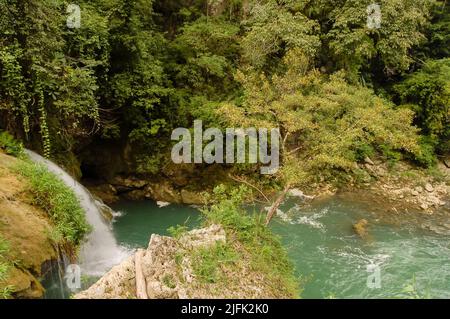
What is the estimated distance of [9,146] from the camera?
8.15m

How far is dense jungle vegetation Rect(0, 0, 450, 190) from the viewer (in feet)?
27.8

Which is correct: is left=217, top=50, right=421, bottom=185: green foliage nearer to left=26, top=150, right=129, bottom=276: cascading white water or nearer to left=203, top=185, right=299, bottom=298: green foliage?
left=203, top=185, right=299, bottom=298: green foliage

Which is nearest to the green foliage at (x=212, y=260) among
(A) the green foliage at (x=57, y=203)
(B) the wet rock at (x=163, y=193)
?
(A) the green foliage at (x=57, y=203)

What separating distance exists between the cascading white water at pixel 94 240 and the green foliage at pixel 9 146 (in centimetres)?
36

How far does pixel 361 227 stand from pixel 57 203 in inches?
→ 291

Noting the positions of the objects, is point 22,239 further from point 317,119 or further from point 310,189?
point 310,189

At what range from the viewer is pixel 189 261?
534 centimetres

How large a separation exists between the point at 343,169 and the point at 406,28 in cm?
488

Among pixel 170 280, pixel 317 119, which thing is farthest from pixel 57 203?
pixel 317 119

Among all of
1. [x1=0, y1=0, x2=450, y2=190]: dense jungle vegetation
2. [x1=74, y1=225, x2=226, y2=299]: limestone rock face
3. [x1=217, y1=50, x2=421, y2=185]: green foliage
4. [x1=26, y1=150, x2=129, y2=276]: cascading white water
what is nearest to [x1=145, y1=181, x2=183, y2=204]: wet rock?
[x1=0, y1=0, x2=450, y2=190]: dense jungle vegetation

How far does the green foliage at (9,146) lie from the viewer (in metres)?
8.09
